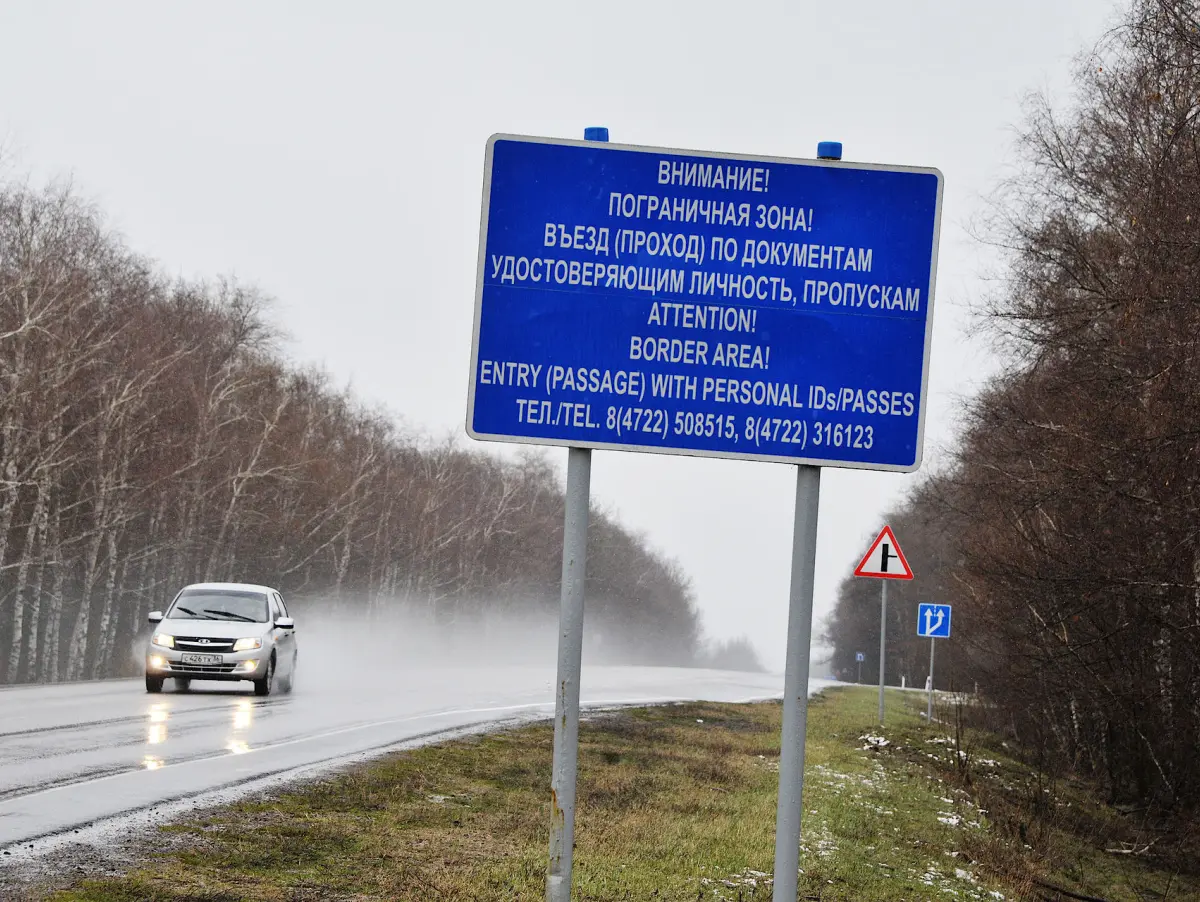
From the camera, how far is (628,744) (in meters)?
18.4

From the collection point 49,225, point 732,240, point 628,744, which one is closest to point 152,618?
point 628,744

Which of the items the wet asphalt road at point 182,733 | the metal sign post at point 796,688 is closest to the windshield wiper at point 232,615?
the wet asphalt road at point 182,733

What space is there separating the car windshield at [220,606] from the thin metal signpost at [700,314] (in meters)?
18.2

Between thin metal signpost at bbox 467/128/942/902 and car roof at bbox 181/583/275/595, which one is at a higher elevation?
thin metal signpost at bbox 467/128/942/902

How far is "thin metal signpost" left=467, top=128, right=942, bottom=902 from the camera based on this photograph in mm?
4898

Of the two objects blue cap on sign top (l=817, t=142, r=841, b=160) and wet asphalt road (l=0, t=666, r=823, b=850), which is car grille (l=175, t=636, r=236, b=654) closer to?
wet asphalt road (l=0, t=666, r=823, b=850)

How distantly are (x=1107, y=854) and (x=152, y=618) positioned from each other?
512 inches

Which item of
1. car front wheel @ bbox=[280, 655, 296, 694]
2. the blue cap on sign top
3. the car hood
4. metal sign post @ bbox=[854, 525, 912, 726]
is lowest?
car front wheel @ bbox=[280, 655, 296, 694]

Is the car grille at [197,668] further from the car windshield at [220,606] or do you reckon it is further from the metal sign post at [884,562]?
the metal sign post at [884,562]

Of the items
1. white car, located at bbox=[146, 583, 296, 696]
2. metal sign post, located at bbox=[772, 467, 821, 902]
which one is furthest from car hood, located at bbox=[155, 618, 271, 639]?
metal sign post, located at bbox=[772, 467, 821, 902]

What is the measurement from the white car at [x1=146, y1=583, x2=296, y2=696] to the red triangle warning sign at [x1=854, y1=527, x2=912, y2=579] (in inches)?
352

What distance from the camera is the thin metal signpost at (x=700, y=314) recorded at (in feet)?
16.1

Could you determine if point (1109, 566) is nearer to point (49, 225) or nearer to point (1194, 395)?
point (1194, 395)

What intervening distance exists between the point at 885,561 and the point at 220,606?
33.1 feet
